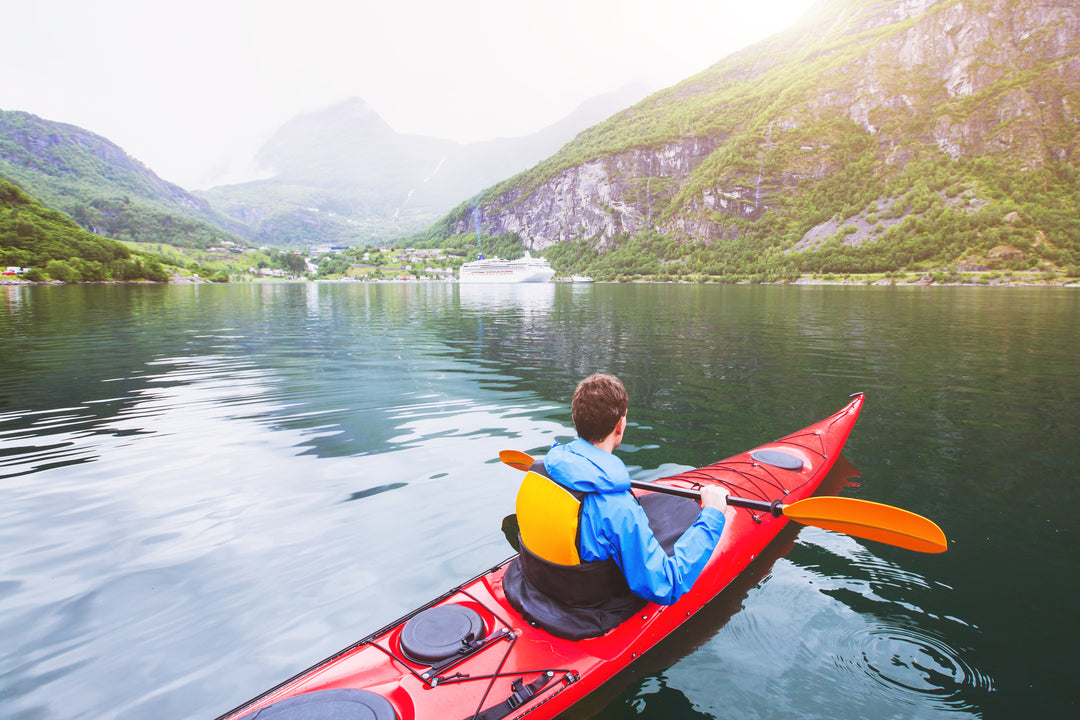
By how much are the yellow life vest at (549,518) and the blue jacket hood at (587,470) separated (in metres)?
0.08

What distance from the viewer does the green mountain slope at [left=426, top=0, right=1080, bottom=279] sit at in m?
113

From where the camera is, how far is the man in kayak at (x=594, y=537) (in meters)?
2.81

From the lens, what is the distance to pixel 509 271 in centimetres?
13738

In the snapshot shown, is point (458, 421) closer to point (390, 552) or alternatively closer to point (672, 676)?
point (390, 552)

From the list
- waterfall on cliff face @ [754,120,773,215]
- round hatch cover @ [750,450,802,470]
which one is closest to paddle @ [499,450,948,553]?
round hatch cover @ [750,450,802,470]

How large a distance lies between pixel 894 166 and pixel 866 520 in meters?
184

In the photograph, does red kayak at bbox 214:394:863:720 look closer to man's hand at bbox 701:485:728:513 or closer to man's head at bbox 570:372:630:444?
man's hand at bbox 701:485:728:513

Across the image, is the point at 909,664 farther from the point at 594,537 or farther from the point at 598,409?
the point at 598,409

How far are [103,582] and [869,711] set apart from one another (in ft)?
23.2

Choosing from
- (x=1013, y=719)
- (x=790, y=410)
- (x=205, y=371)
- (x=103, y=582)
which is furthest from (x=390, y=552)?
(x=205, y=371)

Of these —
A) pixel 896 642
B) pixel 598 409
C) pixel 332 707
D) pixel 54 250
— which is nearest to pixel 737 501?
pixel 598 409

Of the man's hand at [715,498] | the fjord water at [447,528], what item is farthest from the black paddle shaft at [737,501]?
the fjord water at [447,528]

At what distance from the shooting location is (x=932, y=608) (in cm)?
463

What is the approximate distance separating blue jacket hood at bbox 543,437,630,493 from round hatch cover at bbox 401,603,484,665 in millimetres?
1328
